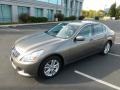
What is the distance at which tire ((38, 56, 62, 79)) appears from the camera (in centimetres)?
430

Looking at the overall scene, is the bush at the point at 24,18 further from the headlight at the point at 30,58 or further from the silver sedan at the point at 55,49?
the headlight at the point at 30,58

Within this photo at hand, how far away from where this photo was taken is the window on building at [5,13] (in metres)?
24.0

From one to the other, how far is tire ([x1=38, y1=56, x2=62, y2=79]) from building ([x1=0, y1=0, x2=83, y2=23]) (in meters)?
21.7

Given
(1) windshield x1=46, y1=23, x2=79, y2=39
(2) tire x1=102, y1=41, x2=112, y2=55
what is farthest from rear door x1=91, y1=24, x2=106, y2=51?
(1) windshield x1=46, y1=23, x2=79, y2=39

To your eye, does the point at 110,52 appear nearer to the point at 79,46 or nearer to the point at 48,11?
the point at 79,46

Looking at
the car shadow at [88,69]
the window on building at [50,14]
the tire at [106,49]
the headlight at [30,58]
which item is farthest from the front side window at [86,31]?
the window on building at [50,14]

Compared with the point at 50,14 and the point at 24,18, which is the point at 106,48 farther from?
the point at 50,14

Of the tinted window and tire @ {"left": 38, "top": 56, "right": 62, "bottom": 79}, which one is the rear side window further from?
tire @ {"left": 38, "top": 56, "right": 62, "bottom": 79}

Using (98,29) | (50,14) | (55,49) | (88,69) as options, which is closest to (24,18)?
(50,14)

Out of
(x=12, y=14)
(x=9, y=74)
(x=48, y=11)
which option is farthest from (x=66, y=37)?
(x=48, y=11)

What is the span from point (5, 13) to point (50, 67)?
22.6m

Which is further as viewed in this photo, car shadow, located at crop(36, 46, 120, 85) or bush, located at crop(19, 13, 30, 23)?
bush, located at crop(19, 13, 30, 23)

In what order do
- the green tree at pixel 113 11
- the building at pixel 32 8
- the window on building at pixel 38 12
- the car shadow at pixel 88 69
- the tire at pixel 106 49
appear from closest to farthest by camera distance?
the car shadow at pixel 88 69 → the tire at pixel 106 49 → the building at pixel 32 8 → the window on building at pixel 38 12 → the green tree at pixel 113 11

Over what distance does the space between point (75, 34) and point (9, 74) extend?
2.46m
